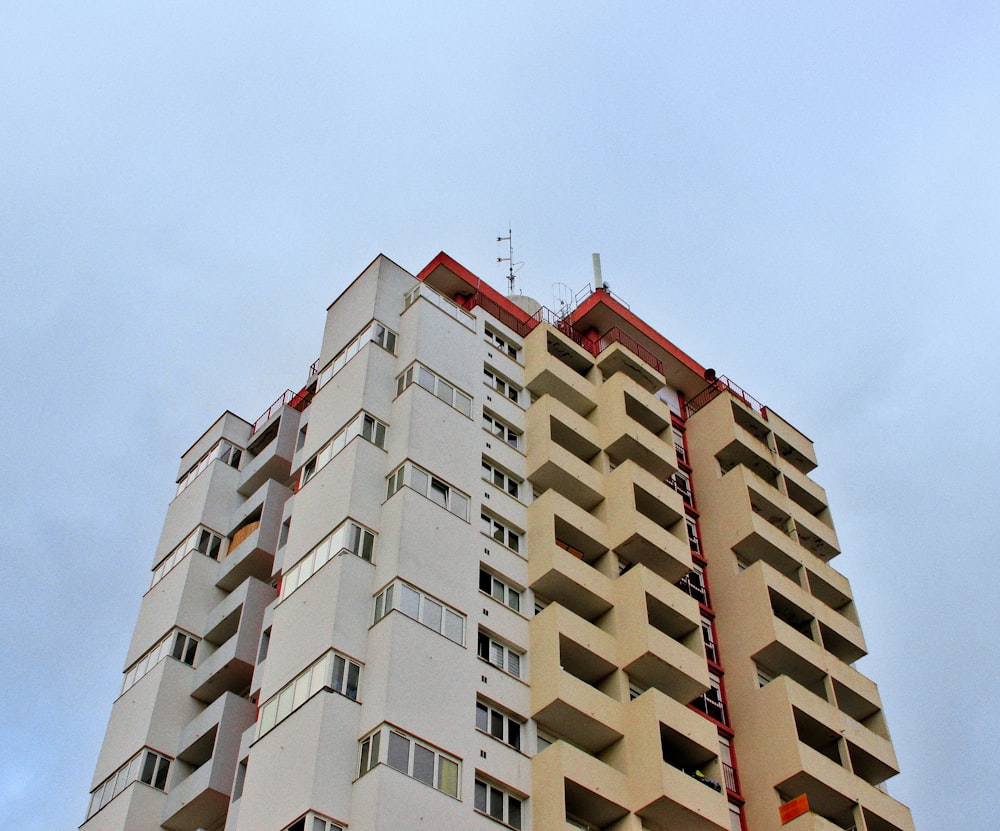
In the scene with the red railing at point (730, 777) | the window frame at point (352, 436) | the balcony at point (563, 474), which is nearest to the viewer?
the red railing at point (730, 777)

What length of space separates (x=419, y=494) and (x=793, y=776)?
1865cm

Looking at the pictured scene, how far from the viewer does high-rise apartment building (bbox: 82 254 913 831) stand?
4228 centimetres

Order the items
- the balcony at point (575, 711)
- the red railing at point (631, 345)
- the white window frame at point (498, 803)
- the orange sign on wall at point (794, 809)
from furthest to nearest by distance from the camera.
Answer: the red railing at point (631, 345), the orange sign on wall at point (794, 809), the balcony at point (575, 711), the white window frame at point (498, 803)

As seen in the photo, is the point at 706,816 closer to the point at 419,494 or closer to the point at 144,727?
the point at 419,494

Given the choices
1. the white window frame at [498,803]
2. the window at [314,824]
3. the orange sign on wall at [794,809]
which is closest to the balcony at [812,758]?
the orange sign on wall at [794,809]

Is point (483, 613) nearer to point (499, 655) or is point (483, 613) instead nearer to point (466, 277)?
point (499, 655)

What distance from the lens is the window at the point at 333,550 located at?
1825 inches

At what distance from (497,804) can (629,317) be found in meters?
35.0

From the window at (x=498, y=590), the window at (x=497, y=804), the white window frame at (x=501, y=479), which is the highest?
the white window frame at (x=501, y=479)

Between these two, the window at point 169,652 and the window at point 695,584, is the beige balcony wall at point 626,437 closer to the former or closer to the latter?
the window at point 695,584

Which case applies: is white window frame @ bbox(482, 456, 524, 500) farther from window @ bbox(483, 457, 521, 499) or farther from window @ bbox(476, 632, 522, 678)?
window @ bbox(476, 632, 522, 678)

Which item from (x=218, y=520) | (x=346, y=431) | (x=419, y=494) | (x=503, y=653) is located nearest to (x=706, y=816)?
(x=503, y=653)

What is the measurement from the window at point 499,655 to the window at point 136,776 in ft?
47.0

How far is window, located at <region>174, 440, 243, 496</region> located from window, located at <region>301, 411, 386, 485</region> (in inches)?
502
